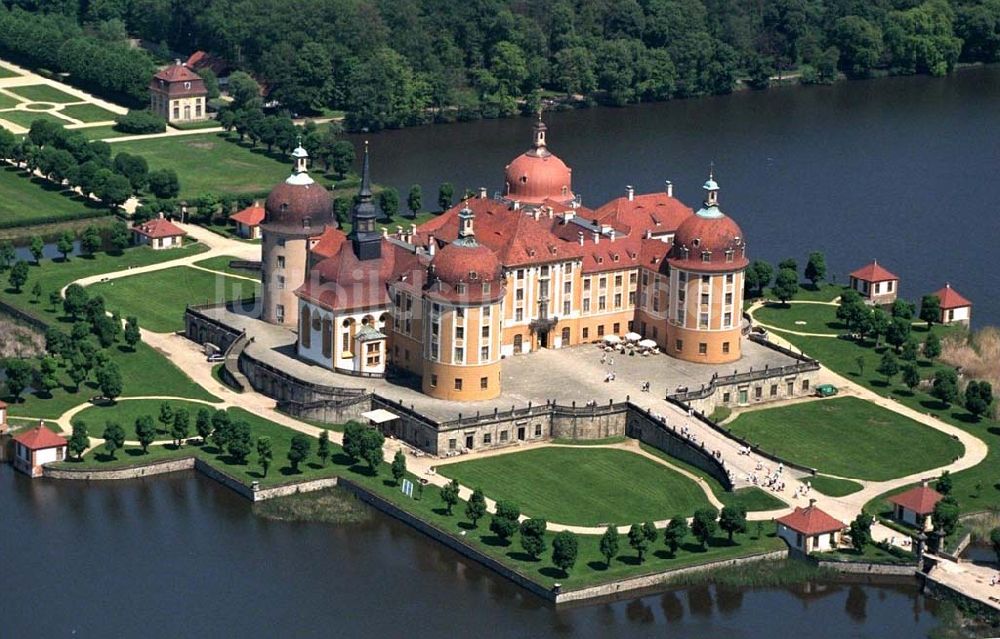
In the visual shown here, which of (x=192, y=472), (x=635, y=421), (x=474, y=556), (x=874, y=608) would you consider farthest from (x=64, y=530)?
(x=874, y=608)

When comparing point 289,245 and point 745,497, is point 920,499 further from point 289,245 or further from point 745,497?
point 289,245

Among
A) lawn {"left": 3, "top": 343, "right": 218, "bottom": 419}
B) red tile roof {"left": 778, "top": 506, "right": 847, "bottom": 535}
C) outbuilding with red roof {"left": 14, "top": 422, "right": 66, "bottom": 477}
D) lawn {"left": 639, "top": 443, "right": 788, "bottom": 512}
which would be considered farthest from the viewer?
lawn {"left": 3, "top": 343, "right": 218, "bottom": 419}

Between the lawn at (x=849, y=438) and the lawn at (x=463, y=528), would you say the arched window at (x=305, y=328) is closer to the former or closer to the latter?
the lawn at (x=463, y=528)

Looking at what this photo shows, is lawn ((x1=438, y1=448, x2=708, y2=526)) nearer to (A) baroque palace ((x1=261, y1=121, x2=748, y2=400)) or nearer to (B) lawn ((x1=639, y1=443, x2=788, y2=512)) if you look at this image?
(B) lawn ((x1=639, y1=443, x2=788, y2=512))

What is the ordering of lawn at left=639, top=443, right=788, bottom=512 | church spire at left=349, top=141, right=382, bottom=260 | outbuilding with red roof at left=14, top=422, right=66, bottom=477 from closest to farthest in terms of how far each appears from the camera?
lawn at left=639, top=443, right=788, bottom=512 < outbuilding with red roof at left=14, top=422, right=66, bottom=477 < church spire at left=349, top=141, right=382, bottom=260

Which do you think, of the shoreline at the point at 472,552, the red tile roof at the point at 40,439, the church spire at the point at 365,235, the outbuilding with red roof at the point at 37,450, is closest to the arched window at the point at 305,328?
the church spire at the point at 365,235

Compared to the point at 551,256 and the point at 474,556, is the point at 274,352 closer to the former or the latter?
the point at 551,256

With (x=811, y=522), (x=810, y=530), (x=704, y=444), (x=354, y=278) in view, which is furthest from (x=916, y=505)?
(x=354, y=278)

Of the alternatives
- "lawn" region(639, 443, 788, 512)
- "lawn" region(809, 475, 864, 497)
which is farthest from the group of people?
"lawn" region(809, 475, 864, 497)
